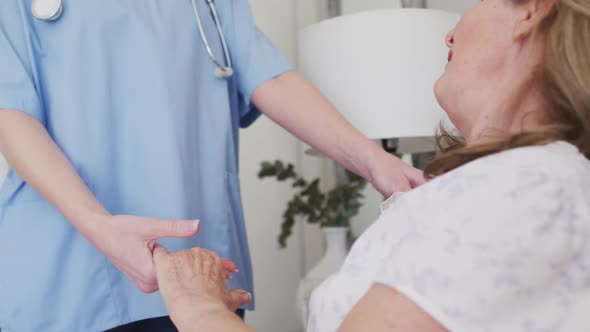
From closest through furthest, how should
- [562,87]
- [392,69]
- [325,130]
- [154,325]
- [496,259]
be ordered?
[496,259]
[562,87]
[154,325]
[325,130]
[392,69]

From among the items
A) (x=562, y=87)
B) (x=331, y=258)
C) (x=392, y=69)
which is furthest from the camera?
(x=331, y=258)

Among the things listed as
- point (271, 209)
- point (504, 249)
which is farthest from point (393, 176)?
point (271, 209)

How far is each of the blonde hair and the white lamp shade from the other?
0.71 m

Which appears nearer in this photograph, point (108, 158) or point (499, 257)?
point (499, 257)

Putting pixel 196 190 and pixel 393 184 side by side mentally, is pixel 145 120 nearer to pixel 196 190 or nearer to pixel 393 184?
pixel 196 190

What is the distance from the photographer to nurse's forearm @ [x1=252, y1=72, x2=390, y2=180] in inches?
43.7

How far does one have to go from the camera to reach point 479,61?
78 cm

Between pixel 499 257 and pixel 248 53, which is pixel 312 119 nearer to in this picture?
pixel 248 53

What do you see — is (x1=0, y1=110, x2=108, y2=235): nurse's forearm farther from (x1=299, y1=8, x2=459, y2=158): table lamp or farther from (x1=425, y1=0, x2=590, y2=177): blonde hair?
(x1=299, y1=8, x2=459, y2=158): table lamp

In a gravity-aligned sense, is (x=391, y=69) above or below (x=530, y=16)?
below

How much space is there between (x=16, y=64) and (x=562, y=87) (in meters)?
0.73

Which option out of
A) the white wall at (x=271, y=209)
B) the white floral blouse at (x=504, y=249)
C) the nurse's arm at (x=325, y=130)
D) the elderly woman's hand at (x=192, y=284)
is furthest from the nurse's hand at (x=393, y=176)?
the white wall at (x=271, y=209)

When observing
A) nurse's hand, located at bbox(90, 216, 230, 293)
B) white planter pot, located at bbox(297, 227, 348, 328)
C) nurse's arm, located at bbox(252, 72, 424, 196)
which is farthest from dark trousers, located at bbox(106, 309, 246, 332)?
white planter pot, located at bbox(297, 227, 348, 328)

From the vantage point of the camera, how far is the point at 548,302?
0.56m
